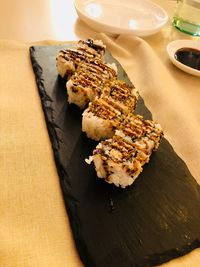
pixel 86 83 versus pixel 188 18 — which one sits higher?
pixel 188 18

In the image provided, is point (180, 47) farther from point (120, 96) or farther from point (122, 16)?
Answer: point (120, 96)

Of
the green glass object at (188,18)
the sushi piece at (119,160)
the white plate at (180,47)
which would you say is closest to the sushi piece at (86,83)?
the sushi piece at (119,160)

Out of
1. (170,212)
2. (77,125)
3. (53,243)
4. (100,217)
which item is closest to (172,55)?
(77,125)

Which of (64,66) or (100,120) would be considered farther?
(64,66)

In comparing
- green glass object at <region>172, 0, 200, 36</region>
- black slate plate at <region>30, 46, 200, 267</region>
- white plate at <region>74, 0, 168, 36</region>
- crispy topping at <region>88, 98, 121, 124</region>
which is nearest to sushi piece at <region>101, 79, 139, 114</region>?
crispy topping at <region>88, 98, 121, 124</region>

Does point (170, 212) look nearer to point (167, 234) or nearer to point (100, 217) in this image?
point (167, 234)

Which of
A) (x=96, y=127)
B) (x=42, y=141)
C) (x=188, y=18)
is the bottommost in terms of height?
(x=42, y=141)

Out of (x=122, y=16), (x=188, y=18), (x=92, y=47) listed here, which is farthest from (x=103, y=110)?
(x=188, y=18)
